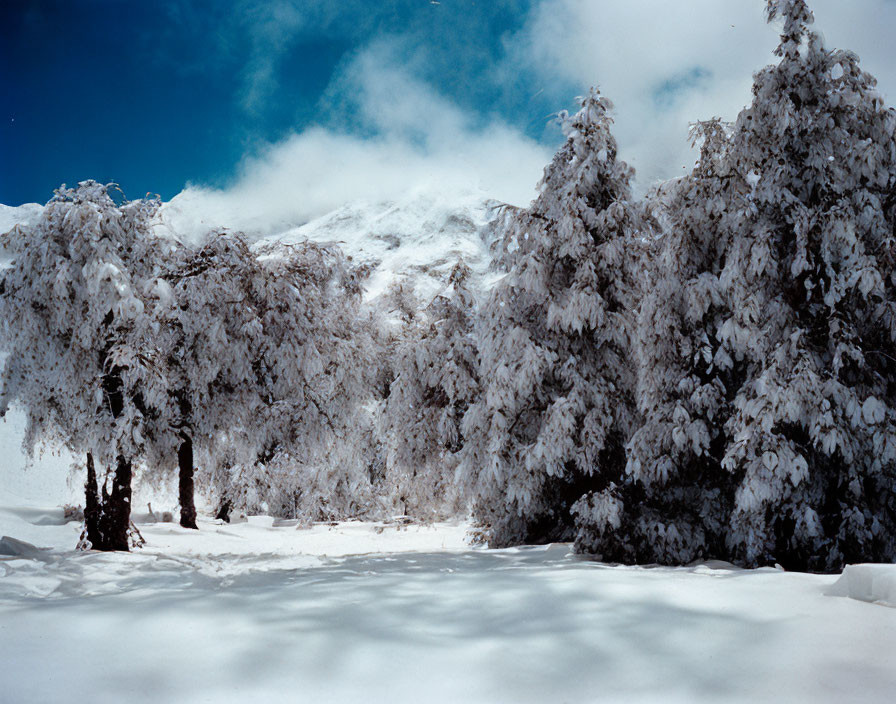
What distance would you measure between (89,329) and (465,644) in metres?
7.37

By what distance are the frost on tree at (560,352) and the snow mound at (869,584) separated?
5.68 m

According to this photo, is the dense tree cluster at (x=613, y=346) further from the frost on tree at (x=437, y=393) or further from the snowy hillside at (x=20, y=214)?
the snowy hillside at (x=20, y=214)

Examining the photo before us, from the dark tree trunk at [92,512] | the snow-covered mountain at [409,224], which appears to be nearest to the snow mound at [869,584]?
the dark tree trunk at [92,512]

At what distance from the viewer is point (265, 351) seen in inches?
426

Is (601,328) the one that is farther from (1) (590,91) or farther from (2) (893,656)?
(2) (893,656)

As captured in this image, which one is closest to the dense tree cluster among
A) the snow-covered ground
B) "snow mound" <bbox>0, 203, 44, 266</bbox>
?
"snow mound" <bbox>0, 203, 44, 266</bbox>

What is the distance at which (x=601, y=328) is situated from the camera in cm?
940

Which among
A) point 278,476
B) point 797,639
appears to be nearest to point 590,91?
point 797,639

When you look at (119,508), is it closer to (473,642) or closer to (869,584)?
(473,642)

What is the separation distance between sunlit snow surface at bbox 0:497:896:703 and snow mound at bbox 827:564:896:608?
9 centimetres

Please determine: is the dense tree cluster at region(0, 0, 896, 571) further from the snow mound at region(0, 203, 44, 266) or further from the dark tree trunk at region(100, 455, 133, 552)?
the snow mound at region(0, 203, 44, 266)

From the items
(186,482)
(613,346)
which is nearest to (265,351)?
(186,482)

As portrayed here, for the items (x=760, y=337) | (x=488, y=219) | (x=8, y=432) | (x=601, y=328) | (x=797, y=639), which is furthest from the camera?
(x=8, y=432)

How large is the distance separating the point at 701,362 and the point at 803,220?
1.96m
